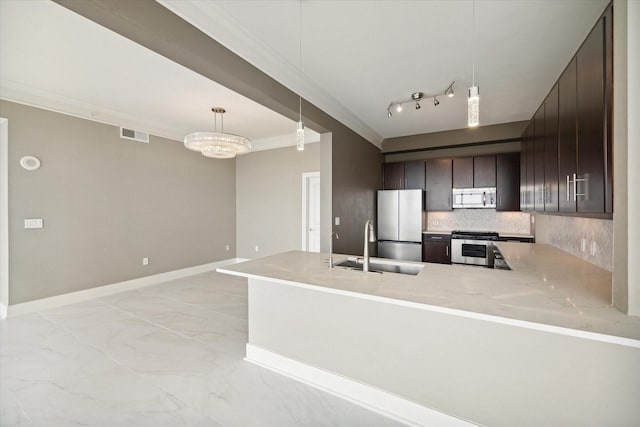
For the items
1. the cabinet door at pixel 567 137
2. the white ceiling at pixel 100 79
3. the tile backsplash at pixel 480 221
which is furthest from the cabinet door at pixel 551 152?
the white ceiling at pixel 100 79

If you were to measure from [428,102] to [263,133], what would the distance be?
10.5 ft

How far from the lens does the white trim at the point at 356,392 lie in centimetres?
162

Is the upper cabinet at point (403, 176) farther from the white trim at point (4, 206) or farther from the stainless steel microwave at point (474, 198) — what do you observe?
the white trim at point (4, 206)

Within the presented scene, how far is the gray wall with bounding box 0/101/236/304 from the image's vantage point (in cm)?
338

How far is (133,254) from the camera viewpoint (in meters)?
4.52

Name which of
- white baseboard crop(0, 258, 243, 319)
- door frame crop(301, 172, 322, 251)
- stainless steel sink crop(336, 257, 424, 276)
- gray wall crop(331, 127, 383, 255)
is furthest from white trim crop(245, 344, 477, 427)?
door frame crop(301, 172, 322, 251)

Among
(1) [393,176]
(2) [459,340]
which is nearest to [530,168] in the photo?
(1) [393,176]

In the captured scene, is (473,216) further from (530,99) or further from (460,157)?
(530,99)

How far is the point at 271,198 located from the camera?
600 centimetres

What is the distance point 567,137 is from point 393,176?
355 cm

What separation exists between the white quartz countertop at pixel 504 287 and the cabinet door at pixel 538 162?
0.59 metres

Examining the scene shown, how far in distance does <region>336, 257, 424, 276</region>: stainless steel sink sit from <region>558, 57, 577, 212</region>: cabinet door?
43.4 inches

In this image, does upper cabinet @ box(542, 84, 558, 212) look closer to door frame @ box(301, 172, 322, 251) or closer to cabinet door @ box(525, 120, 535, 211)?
cabinet door @ box(525, 120, 535, 211)

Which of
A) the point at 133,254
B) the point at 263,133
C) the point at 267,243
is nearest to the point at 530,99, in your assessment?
the point at 263,133
